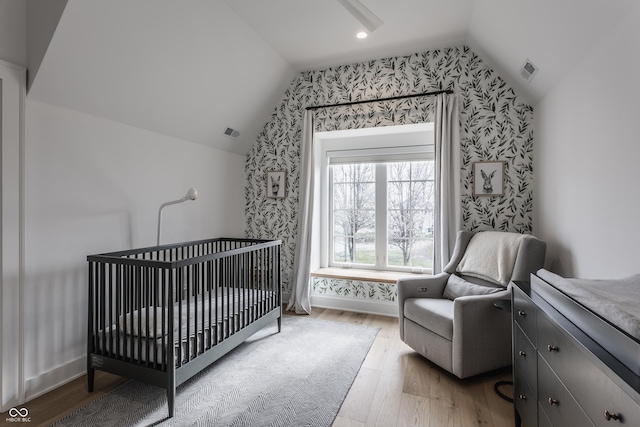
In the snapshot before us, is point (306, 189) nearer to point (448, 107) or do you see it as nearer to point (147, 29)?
point (448, 107)

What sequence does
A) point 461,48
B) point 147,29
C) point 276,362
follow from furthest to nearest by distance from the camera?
point 461,48 < point 276,362 < point 147,29

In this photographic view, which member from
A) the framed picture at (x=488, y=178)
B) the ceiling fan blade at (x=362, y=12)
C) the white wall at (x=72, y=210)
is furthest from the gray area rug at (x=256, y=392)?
the ceiling fan blade at (x=362, y=12)

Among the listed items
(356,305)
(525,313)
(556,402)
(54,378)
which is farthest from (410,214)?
(54,378)

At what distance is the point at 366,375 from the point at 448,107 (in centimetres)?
252

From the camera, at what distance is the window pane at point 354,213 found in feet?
13.0

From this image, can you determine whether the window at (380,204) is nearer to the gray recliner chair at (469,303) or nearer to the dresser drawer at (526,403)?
the gray recliner chair at (469,303)

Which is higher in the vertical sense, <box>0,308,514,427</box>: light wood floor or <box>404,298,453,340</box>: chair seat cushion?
<box>404,298,453,340</box>: chair seat cushion

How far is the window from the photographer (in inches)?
146

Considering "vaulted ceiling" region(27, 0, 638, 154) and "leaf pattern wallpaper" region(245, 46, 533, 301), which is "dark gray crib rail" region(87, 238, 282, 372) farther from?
"leaf pattern wallpaper" region(245, 46, 533, 301)

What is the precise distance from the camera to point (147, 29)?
2.19m

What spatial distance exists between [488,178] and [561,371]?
2.25 metres

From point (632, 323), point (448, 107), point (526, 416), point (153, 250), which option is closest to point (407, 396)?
point (526, 416)

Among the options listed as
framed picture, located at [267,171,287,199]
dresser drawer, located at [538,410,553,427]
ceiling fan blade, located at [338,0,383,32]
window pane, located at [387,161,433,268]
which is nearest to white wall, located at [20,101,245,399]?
framed picture, located at [267,171,287,199]

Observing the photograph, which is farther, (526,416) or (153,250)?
(153,250)
